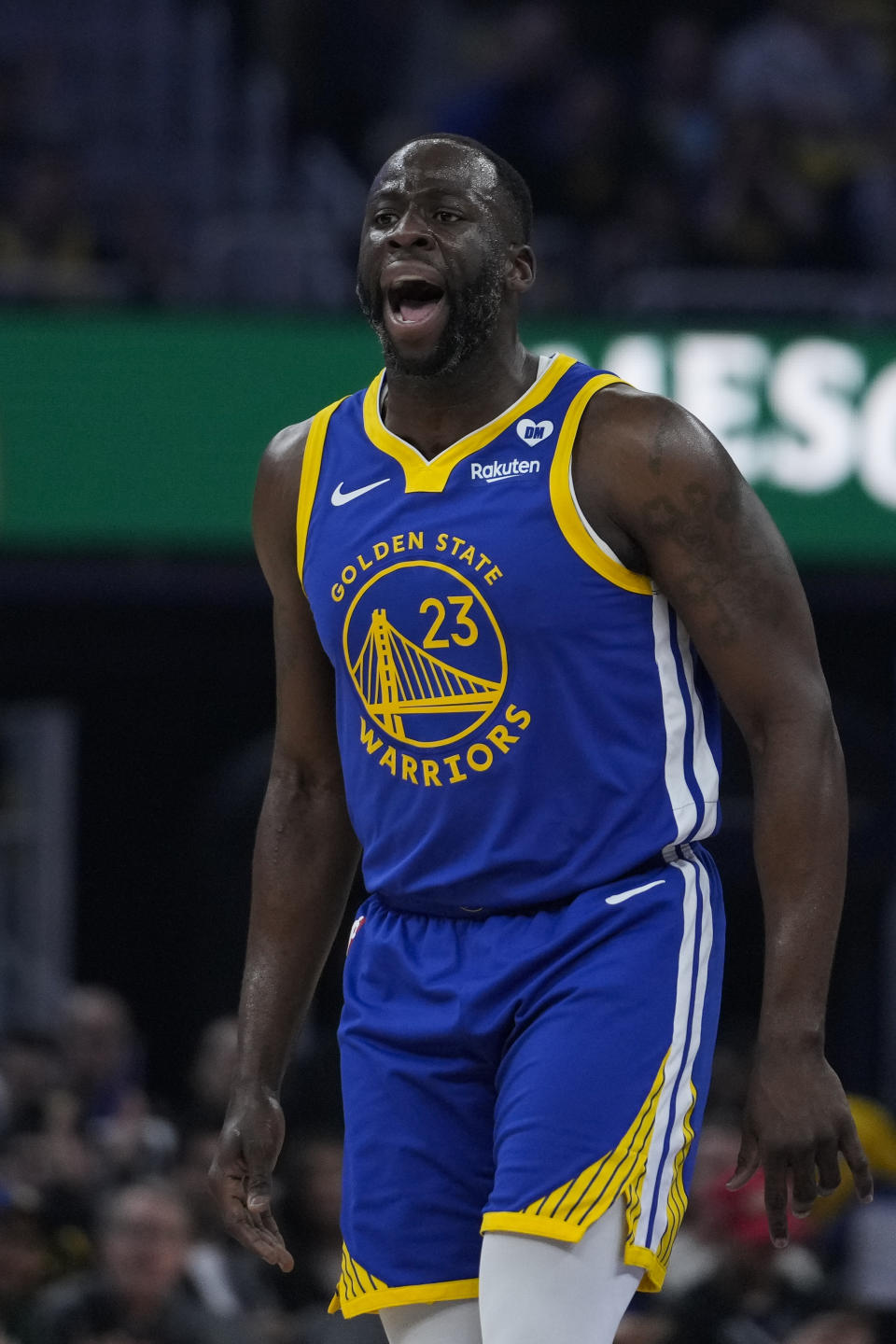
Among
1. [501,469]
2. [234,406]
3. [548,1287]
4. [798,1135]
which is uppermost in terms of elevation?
[501,469]

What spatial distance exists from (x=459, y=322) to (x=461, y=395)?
0.43ft

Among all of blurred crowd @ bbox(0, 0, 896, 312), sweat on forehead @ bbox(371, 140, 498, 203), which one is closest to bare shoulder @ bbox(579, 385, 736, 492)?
sweat on forehead @ bbox(371, 140, 498, 203)

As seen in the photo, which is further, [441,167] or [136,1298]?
[136,1298]

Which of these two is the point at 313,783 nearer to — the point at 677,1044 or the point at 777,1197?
the point at 677,1044

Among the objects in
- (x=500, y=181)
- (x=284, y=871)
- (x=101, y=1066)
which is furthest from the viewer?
(x=101, y=1066)

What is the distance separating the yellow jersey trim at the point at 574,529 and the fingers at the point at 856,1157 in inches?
31.7

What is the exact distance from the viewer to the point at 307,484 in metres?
3.50

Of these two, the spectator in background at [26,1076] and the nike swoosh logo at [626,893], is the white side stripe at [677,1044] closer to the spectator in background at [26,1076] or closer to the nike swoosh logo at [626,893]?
the nike swoosh logo at [626,893]

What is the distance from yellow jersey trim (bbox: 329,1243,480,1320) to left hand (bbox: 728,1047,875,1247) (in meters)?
0.44

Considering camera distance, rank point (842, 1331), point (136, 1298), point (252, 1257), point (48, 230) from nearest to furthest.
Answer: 1. point (842, 1331)
2. point (136, 1298)
3. point (252, 1257)
4. point (48, 230)

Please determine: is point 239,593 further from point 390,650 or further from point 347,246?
point 390,650

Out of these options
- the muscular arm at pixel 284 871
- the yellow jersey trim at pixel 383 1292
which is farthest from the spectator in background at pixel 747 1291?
the yellow jersey trim at pixel 383 1292

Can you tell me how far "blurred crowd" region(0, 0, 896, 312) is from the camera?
1092 cm

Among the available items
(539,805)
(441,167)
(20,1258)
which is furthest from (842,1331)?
(441,167)
